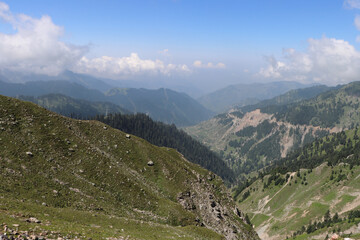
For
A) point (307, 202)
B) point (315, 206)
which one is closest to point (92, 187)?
point (315, 206)

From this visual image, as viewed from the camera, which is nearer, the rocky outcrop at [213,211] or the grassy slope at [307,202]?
the rocky outcrop at [213,211]

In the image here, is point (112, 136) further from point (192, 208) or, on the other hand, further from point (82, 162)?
point (192, 208)

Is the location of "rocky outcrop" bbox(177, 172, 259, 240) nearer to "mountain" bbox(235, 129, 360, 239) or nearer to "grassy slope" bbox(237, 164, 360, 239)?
"mountain" bbox(235, 129, 360, 239)

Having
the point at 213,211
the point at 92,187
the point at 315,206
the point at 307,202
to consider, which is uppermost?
the point at 92,187

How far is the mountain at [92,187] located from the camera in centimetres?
3278

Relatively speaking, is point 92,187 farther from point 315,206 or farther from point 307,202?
point 307,202

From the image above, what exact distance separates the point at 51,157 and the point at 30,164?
269 inches

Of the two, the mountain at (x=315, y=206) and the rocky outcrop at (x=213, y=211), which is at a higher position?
the rocky outcrop at (x=213, y=211)

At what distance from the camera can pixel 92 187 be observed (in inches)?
2126

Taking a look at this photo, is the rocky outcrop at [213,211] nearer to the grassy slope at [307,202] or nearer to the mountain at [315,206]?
the mountain at [315,206]

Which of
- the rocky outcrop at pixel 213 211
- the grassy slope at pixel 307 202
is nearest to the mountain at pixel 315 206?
the grassy slope at pixel 307 202

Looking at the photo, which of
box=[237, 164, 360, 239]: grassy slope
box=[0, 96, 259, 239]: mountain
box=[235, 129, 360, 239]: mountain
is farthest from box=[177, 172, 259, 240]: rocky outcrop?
box=[237, 164, 360, 239]: grassy slope

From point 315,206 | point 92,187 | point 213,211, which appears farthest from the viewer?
point 315,206

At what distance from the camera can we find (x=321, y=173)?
621 feet
